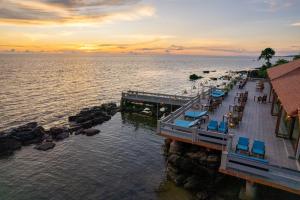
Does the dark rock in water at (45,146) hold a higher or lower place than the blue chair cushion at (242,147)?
lower

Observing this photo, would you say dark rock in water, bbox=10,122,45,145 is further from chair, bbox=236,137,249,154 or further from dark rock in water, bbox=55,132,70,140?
chair, bbox=236,137,249,154

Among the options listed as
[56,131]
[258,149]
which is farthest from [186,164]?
[56,131]

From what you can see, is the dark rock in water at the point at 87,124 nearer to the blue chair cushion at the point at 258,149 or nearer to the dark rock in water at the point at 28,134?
the dark rock in water at the point at 28,134

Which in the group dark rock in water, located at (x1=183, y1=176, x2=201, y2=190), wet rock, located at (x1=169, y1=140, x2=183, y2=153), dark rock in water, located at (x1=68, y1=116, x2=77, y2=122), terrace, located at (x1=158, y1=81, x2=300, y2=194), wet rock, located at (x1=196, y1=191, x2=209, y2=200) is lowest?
dark rock in water, located at (x1=68, y1=116, x2=77, y2=122)

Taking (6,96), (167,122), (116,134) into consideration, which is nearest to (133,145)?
(116,134)

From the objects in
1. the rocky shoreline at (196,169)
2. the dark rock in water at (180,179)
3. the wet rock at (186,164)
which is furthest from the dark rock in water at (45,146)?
the wet rock at (186,164)

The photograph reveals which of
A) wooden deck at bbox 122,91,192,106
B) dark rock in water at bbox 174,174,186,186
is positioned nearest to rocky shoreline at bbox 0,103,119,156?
wooden deck at bbox 122,91,192,106

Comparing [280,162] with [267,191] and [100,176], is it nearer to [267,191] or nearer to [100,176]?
[267,191]
